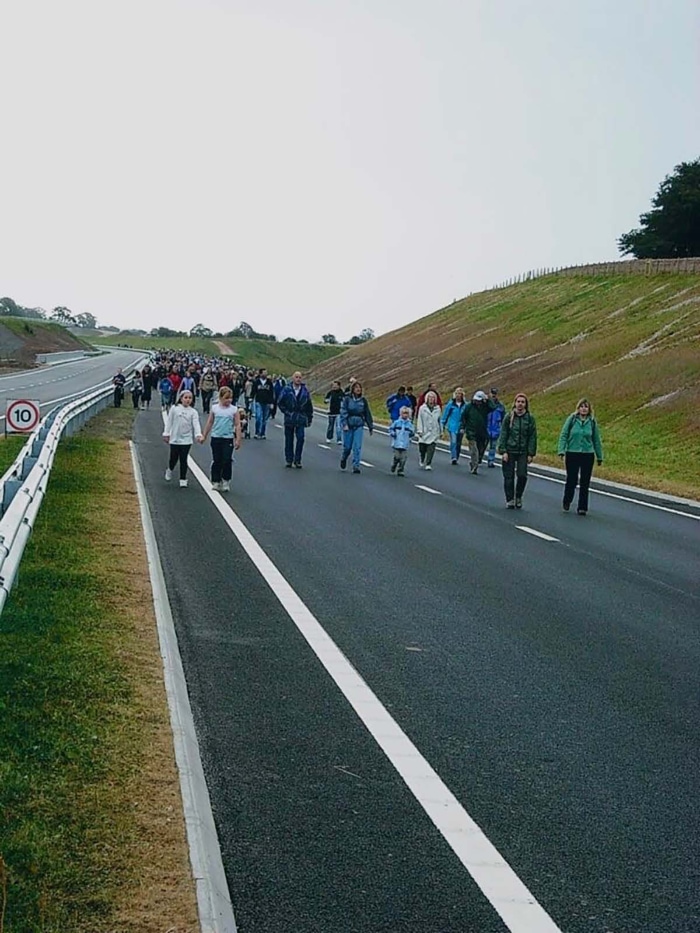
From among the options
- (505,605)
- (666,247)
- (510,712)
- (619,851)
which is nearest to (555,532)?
(505,605)

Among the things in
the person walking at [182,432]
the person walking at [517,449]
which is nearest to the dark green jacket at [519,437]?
the person walking at [517,449]

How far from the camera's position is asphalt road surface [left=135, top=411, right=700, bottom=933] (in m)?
4.91

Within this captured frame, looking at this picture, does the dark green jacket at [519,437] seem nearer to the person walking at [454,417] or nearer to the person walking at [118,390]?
the person walking at [454,417]

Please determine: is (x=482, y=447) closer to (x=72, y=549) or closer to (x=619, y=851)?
(x=72, y=549)

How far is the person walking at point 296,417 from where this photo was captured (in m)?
25.6

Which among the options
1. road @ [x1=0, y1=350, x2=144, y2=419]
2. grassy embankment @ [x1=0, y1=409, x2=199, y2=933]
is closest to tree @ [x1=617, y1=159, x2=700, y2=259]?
road @ [x1=0, y1=350, x2=144, y2=419]

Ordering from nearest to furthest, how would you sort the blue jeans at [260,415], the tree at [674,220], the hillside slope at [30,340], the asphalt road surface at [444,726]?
the asphalt road surface at [444,726] < the blue jeans at [260,415] < the tree at [674,220] < the hillside slope at [30,340]

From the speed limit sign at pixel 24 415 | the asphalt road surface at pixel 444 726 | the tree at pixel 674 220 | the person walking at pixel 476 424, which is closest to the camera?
the asphalt road surface at pixel 444 726

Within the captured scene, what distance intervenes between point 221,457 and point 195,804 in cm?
1487

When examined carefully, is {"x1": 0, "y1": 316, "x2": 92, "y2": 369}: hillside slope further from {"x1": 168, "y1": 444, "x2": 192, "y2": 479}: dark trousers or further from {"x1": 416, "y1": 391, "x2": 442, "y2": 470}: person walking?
{"x1": 168, "y1": 444, "x2": 192, "y2": 479}: dark trousers

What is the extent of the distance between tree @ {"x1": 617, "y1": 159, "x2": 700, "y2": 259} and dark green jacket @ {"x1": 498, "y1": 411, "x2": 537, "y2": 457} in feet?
224

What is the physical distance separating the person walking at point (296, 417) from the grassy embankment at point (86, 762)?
559 inches

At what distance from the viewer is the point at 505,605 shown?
36.8ft

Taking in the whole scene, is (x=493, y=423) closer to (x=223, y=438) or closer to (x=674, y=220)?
(x=223, y=438)
